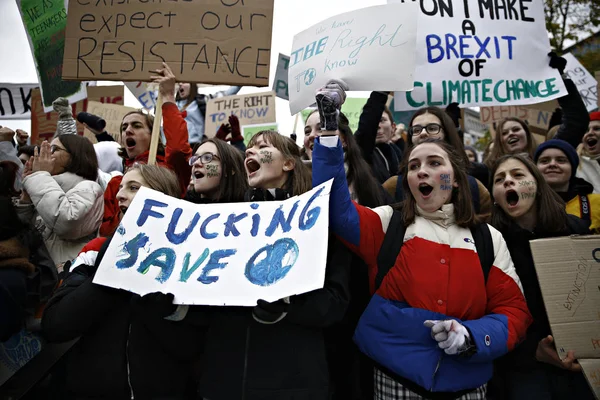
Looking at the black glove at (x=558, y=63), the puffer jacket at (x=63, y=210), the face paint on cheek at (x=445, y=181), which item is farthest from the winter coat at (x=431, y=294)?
the black glove at (x=558, y=63)

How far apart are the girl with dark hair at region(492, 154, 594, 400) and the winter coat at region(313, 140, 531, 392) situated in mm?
334

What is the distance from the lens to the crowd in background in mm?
2480

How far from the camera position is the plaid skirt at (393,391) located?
8.40 feet

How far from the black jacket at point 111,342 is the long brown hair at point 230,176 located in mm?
814


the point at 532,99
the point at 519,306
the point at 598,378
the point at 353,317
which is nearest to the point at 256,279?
the point at 353,317

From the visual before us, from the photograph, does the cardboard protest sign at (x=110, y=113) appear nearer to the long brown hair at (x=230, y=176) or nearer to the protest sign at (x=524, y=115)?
the long brown hair at (x=230, y=176)

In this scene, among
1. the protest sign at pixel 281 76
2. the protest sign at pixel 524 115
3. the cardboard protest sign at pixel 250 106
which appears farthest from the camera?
the cardboard protest sign at pixel 250 106

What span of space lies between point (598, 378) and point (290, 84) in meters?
2.50

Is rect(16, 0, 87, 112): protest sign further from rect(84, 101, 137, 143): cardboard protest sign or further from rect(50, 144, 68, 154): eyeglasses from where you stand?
rect(84, 101, 137, 143): cardboard protest sign

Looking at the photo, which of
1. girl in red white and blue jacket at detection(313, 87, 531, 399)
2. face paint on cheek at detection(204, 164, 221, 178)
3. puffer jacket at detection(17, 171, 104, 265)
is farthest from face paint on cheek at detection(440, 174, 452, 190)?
puffer jacket at detection(17, 171, 104, 265)

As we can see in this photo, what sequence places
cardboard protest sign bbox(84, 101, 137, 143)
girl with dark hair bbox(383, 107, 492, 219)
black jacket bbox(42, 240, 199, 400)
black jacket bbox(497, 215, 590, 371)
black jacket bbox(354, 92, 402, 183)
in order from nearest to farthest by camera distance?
black jacket bbox(42, 240, 199, 400) → black jacket bbox(497, 215, 590, 371) → girl with dark hair bbox(383, 107, 492, 219) → black jacket bbox(354, 92, 402, 183) → cardboard protest sign bbox(84, 101, 137, 143)

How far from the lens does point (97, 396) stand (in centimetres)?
268

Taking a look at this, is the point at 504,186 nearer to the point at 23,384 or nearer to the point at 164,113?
the point at 164,113

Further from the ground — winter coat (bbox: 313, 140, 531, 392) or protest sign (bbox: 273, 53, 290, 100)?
protest sign (bbox: 273, 53, 290, 100)
